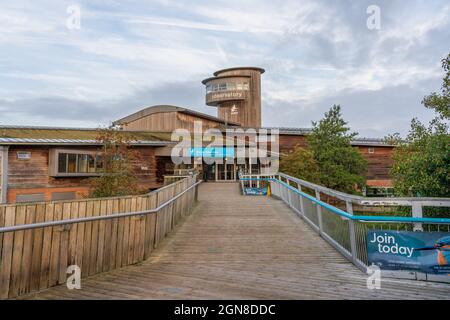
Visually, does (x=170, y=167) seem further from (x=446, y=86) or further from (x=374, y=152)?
(x=374, y=152)

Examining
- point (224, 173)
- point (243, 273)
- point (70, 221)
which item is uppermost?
point (224, 173)

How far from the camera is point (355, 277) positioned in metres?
5.55

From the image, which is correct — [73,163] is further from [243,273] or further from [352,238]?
[352,238]

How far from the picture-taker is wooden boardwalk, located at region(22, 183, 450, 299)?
4715 mm

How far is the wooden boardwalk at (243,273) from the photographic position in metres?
4.71

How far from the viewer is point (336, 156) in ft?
111

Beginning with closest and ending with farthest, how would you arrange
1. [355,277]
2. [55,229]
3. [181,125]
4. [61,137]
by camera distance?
[55,229] < [355,277] < [61,137] < [181,125]

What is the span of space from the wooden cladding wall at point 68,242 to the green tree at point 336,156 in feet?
89.6

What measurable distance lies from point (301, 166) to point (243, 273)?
77.5ft

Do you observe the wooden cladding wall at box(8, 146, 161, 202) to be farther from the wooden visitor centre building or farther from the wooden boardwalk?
the wooden boardwalk
